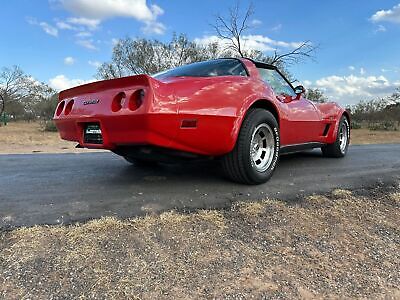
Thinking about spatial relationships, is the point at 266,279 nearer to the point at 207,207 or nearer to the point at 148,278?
the point at 148,278

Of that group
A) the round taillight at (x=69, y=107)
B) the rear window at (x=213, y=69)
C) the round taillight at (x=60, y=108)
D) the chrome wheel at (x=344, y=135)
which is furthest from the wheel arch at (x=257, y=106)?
the chrome wheel at (x=344, y=135)

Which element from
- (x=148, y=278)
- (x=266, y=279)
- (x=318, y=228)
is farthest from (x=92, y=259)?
(x=318, y=228)

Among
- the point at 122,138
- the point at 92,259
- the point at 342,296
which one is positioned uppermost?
the point at 122,138

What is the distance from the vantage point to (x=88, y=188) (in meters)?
3.05

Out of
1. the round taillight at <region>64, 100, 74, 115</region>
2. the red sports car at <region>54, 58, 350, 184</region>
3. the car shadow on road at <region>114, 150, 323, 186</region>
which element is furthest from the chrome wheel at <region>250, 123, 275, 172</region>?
the round taillight at <region>64, 100, 74, 115</region>

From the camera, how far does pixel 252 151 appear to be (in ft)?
10.5

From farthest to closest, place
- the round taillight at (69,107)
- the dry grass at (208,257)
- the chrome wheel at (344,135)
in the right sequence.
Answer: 1. the chrome wheel at (344,135)
2. the round taillight at (69,107)
3. the dry grass at (208,257)

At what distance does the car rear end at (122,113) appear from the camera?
236 cm

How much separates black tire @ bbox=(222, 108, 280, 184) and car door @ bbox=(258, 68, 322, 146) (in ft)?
1.06

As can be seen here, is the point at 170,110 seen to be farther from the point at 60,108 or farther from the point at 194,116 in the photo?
the point at 60,108

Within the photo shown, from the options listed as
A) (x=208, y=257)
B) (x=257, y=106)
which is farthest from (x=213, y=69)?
(x=208, y=257)

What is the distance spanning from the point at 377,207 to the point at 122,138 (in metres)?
2.25

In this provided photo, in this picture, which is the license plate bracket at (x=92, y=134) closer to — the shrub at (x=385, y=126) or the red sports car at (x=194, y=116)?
the red sports car at (x=194, y=116)

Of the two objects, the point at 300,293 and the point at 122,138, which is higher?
the point at 122,138
